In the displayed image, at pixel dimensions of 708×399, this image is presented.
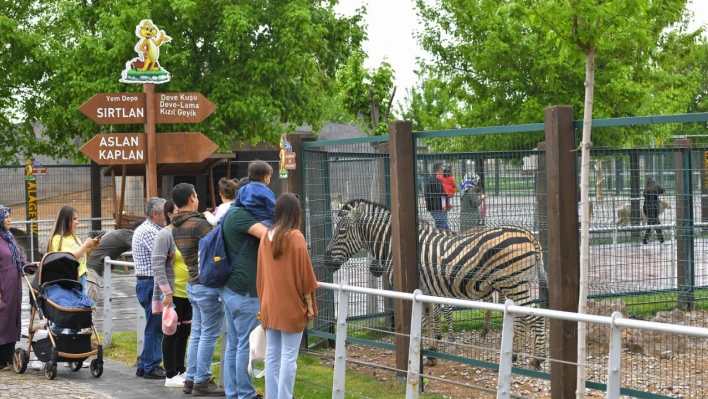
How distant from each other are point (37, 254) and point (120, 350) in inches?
498

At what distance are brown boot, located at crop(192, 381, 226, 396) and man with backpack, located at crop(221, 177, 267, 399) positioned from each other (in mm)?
695

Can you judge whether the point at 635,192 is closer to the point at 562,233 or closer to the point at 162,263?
the point at 562,233

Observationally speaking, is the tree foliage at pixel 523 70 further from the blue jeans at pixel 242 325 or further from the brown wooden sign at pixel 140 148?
the blue jeans at pixel 242 325

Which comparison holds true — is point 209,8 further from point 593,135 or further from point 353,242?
point 593,135

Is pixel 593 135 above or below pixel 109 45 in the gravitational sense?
below

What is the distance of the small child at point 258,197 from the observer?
299 inches

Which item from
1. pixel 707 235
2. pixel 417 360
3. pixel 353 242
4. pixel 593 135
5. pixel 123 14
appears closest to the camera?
pixel 417 360

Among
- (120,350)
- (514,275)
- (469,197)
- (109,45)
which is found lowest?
(120,350)

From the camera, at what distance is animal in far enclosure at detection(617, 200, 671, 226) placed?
295 inches

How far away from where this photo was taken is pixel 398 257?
368 inches

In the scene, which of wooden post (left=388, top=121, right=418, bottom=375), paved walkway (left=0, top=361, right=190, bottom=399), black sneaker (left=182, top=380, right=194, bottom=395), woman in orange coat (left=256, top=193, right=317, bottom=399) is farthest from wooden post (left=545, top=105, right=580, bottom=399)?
paved walkway (left=0, top=361, right=190, bottom=399)

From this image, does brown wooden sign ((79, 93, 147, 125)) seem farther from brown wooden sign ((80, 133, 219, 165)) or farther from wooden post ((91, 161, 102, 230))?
wooden post ((91, 161, 102, 230))

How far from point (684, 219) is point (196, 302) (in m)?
4.14

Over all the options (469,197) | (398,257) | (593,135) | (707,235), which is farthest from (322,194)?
(707,235)
